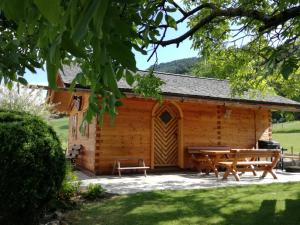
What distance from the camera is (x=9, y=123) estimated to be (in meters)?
6.07

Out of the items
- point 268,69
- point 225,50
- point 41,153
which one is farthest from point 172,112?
point 268,69

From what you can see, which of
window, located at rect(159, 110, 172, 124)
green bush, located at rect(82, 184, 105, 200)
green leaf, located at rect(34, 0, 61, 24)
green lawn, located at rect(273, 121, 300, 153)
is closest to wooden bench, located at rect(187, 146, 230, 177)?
window, located at rect(159, 110, 172, 124)

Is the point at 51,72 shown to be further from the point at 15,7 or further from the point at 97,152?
the point at 97,152

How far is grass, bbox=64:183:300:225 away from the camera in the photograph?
6.47 meters

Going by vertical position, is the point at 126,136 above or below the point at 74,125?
below

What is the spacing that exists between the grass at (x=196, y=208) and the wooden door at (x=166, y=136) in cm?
535

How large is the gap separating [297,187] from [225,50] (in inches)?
175

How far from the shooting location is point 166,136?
14.9 metres

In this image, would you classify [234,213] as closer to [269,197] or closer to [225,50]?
[269,197]

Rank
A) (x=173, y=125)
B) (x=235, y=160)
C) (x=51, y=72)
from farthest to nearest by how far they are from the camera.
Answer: (x=173, y=125) → (x=235, y=160) → (x=51, y=72)

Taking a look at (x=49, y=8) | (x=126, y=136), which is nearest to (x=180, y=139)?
(x=126, y=136)

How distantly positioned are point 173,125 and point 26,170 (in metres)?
9.89

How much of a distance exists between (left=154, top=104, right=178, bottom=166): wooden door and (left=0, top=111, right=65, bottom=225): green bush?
8596 mm

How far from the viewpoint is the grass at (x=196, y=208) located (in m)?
6.47
